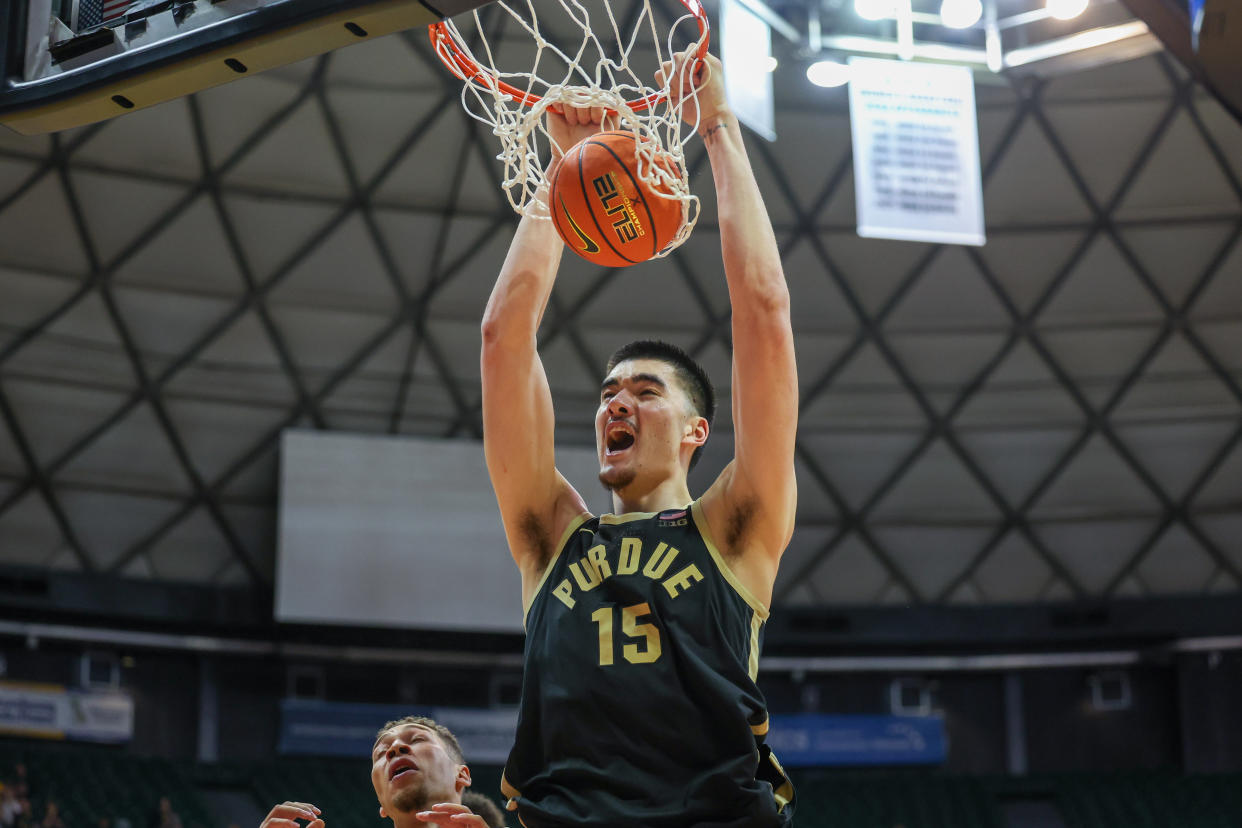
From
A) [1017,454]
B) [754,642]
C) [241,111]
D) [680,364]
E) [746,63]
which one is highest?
[241,111]

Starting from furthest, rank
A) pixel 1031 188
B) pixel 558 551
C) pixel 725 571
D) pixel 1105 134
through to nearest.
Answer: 1. pixel 1031 188
2. pixel 1105 134
3. pixel 558 551
4. pixel 725 571

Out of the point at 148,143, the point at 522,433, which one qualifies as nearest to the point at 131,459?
the point at 148,143

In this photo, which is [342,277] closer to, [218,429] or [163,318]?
[163,318]

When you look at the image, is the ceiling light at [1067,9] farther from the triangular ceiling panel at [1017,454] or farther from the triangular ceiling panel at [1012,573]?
the triangular ceiling panel at [1012,573]

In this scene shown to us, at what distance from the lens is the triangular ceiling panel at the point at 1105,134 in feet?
55.7

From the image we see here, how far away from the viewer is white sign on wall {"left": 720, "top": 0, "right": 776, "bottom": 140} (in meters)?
12.9

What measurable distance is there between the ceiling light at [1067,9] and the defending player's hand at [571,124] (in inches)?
449

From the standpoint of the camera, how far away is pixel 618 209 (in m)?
3.96

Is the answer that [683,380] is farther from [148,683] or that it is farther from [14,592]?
[148,683]

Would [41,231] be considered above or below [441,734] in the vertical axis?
above

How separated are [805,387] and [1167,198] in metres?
5.57

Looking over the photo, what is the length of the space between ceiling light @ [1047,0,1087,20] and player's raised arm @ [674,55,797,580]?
39.7ft

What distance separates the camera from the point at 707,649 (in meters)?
3.08

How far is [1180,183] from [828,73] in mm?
5496
